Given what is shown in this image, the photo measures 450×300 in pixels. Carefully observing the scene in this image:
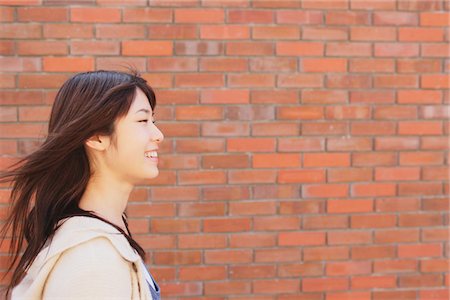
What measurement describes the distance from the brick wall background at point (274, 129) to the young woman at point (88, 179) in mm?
1132

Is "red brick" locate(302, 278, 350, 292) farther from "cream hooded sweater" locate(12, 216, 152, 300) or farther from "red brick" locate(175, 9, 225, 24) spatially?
"cream hooded sweater" locate(12, 216, 152, 300)

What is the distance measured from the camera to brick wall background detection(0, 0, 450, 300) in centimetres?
296

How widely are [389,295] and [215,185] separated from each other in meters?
1.24

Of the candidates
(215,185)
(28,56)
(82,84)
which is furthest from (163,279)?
(82,84)

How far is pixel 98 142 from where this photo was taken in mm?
1766

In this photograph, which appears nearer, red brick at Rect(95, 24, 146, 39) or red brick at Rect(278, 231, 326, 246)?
red brick at Rect(95, 24, 146, 39)

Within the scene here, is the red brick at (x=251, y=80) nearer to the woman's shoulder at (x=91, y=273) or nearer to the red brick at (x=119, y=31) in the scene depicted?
the red brick at (x=119, y=31)

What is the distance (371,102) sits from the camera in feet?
10.4

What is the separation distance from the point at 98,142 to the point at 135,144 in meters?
0.12

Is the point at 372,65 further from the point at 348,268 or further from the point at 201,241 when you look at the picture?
the point at 201,241

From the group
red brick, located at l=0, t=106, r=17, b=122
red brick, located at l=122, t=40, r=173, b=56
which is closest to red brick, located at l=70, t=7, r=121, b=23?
red brick, located at l=122, t=40, r=173, b=56

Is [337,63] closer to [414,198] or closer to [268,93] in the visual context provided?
[268,93]

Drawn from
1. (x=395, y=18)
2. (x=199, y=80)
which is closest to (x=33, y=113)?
(x=199, y=80)

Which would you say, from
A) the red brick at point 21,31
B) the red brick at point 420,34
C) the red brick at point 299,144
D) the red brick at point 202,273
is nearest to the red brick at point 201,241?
the red brick at point 202,273
